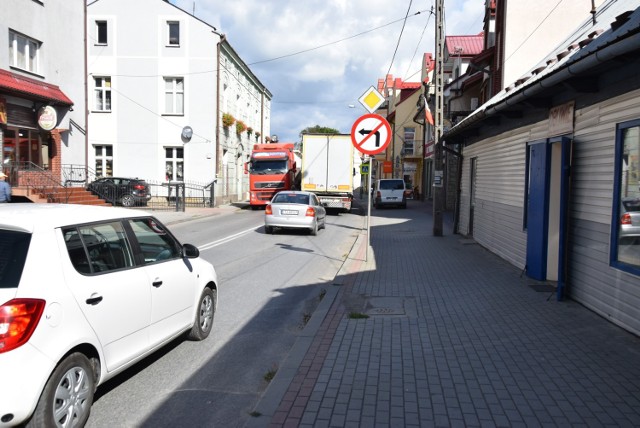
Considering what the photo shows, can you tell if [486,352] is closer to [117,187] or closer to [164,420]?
[164,420]

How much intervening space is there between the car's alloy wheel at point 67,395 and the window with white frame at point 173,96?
1161 inches

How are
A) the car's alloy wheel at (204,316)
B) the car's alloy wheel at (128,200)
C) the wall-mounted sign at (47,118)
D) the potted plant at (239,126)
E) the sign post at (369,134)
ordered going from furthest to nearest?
the potted plant at (239,126) < the car's alloy wheel at (128,200) < the wall-mounted sign at (47,118) < the sign post at (369,134) < the car's alloy wheel at (204,316)

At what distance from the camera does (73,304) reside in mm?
3504

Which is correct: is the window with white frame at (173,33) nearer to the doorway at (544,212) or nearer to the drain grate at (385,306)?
the doorway at (544,212)

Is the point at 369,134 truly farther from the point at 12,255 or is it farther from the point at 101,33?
the point at 101,33

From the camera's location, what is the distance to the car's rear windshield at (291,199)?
664 inches

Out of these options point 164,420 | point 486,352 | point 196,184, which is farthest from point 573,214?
point 196,184

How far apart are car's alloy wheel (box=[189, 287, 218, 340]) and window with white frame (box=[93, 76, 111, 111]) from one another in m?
28.7

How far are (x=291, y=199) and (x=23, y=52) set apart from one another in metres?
11.5

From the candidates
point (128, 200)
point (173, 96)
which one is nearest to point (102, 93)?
point (173, 96)

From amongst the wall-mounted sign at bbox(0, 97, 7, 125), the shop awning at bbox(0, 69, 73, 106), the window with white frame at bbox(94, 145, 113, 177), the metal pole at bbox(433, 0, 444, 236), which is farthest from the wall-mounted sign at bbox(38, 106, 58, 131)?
the metal pole at bbox(433, 0, 444, 236)

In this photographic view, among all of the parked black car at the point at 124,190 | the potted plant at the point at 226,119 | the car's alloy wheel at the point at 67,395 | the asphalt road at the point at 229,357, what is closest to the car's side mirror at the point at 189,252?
the asphalt road at the point at 229,357

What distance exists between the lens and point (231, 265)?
1102cm

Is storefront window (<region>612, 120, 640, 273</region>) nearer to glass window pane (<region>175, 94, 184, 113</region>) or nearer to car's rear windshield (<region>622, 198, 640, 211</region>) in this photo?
car's rear windshield (<region>622, 198, 640, 211</region>)
